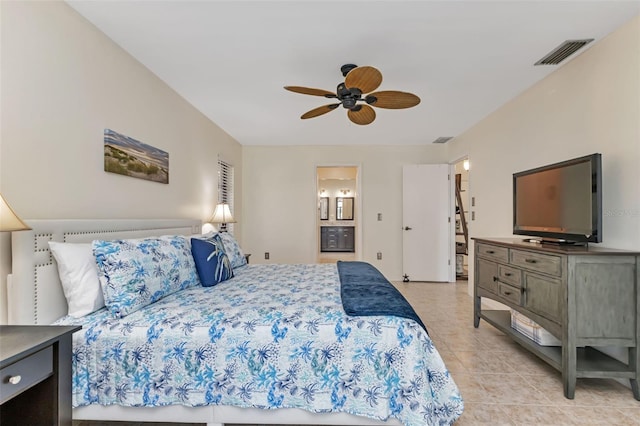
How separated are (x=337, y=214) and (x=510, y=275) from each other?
715 centimetres

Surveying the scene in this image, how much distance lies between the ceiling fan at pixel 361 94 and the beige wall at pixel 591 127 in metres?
1.33

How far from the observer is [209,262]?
2381 millimetres

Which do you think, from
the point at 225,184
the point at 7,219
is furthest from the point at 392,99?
the point at 225,184

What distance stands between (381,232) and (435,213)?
3.26ft

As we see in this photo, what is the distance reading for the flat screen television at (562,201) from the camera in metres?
2.05

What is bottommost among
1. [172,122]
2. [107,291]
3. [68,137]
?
[107,291]

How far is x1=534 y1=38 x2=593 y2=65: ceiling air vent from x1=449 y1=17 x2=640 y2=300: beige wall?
0.11 meters

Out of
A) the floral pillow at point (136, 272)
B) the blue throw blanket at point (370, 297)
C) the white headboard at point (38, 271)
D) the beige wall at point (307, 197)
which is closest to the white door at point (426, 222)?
the beige wall at point (307, 197)

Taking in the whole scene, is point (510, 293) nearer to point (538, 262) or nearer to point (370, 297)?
point (538, 262)

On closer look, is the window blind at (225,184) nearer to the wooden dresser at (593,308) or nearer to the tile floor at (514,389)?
the tile floor at (514,389)

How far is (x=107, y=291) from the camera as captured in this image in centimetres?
165

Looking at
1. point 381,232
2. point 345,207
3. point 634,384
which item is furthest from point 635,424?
point 345,207

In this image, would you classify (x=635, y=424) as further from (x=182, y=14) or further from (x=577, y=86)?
(x=182, y=14)

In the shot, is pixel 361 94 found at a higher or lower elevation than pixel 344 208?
higher
